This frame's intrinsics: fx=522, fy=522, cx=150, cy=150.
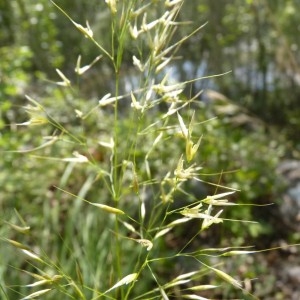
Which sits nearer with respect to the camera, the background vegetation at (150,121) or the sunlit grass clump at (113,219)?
the sunlit grass clump at (113,219)

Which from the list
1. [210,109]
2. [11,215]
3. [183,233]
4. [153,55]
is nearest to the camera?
[153,55]

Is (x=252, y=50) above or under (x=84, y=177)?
under

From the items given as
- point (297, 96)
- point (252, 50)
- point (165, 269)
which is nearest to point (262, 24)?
point (252, 50)

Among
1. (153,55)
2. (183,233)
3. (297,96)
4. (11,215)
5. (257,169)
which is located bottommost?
(297,96)

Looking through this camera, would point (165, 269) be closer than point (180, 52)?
Yes

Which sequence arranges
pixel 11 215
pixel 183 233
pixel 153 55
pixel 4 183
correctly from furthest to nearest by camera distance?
1. pixel 183 233
2. pixel 4 183
3. pixel 11 215
4. pixel 153 55

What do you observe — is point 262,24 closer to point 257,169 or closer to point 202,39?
point 202,39

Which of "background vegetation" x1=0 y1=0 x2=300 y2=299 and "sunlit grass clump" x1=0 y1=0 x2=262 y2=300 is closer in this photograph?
"sunlit grass clump" x1=0 y1=0 x2=262 y2=300

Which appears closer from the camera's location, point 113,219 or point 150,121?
point 113,219
